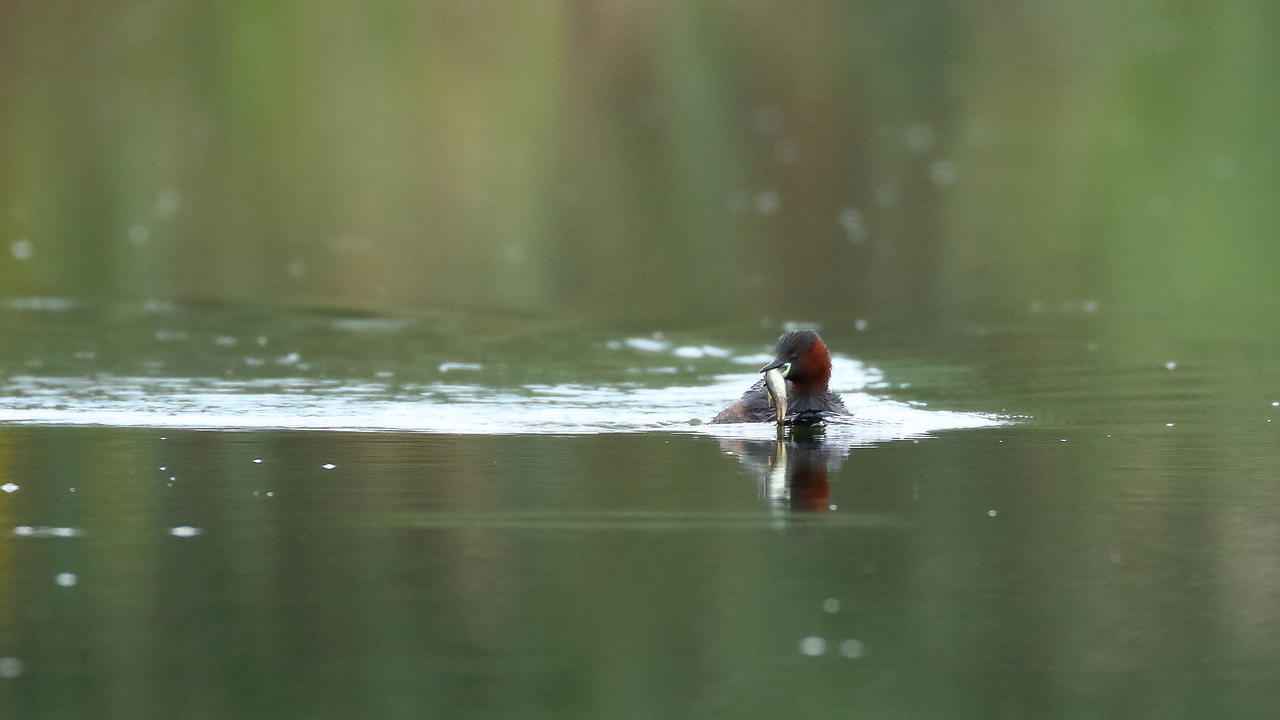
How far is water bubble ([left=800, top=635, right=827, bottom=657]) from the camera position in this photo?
23.0ft

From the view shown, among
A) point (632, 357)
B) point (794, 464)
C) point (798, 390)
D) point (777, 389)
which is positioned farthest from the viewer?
point (632, 357)

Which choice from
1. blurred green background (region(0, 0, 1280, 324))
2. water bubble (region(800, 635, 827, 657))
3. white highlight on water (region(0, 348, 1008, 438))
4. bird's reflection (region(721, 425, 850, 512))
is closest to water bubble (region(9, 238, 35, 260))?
blurred green background (region(0, 0, 1280, 324))

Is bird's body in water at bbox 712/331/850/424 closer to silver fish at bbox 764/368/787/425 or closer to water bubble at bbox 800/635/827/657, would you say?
silver fish at bbox 764/368/787/425

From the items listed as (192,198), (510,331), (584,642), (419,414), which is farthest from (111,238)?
(584,642)

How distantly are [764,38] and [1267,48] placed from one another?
25.1 feet

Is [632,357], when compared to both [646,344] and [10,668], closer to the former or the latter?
[646,344]

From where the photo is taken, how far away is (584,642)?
23.3ft

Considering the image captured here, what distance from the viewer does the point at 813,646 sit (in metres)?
7.09

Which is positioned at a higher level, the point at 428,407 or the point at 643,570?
the point at 428,407

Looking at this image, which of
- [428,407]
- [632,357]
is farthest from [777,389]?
[632,357]

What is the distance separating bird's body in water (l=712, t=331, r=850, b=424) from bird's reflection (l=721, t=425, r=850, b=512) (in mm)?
129

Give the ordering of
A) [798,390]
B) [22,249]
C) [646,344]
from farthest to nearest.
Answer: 1. [22,249]
2. [646,344]
3. [798,390]

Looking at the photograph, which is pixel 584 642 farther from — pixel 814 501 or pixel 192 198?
pixel 192 198

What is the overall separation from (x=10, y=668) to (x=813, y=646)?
2.69m
